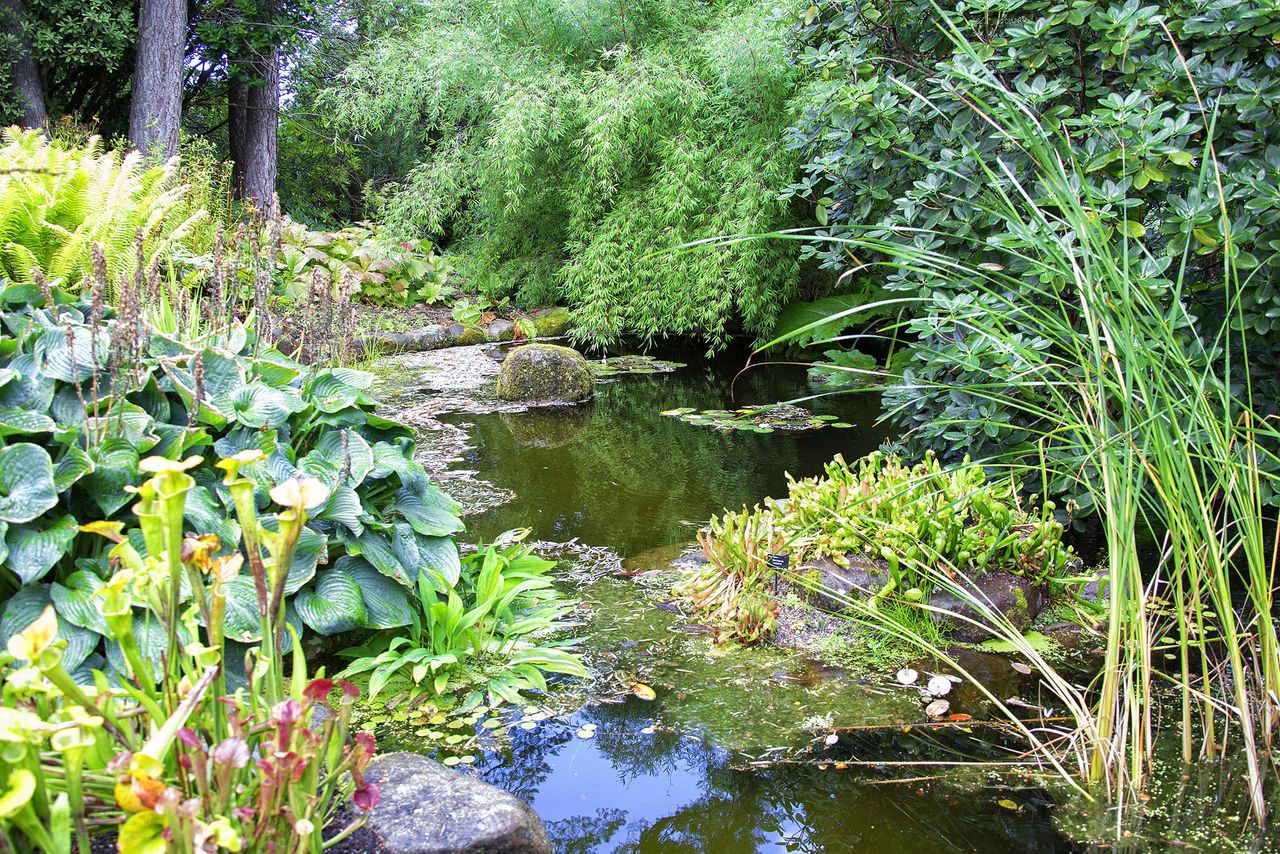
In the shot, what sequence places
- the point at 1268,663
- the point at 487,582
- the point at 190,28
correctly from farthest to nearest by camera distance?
1. the point at 190,28
2. the point at 487,582
3. the point at 1268,663

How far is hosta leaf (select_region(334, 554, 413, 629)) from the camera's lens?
2.53 m

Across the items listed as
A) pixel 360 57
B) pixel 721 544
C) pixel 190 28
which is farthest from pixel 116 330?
pixel 360 57

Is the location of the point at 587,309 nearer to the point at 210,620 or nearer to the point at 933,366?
the point at 933,366

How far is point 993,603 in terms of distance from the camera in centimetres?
282

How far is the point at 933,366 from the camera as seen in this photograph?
11.9 ft

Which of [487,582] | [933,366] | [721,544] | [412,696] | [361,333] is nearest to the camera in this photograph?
[412,696]

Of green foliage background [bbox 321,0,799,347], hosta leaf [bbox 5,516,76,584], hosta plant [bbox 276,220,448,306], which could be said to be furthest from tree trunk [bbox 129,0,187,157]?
hosta leaf [bbox 5,516,76,584]

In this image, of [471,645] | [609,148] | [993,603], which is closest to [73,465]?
[471,645]

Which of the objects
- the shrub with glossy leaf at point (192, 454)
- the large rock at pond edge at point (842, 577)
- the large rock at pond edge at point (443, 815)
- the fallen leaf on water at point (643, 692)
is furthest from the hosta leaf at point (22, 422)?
the large rock at pond edge at point (842, 577)

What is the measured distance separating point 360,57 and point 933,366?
10352mm

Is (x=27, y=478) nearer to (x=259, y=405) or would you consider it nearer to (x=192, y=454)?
(x=192, y=454)

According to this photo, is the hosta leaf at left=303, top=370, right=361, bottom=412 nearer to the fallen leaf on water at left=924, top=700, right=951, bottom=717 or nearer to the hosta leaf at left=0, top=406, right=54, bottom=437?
the hosta leaf at left=0, top=406, right=54, bottom=437

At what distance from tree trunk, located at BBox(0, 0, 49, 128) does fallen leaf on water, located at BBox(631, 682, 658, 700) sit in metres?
8.76

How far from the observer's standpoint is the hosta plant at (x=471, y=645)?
2518 mm
